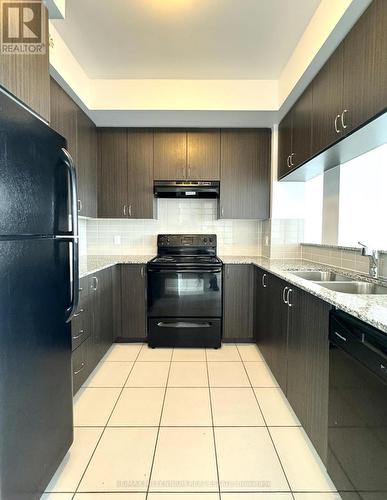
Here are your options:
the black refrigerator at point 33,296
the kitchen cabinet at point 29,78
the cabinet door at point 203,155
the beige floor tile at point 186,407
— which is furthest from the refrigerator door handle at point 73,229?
the cabinet door at point 203,155

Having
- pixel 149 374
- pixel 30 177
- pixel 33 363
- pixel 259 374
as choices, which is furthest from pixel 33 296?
pixel 259 374

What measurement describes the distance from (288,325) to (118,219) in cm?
240

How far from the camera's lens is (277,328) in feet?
7.16

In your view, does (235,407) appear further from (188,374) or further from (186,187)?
(186,187)

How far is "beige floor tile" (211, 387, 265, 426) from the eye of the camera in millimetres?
1811

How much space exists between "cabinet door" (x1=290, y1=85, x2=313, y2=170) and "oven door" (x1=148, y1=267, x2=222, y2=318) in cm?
129

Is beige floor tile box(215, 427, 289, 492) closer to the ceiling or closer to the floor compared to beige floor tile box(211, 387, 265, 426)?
closer to the floor

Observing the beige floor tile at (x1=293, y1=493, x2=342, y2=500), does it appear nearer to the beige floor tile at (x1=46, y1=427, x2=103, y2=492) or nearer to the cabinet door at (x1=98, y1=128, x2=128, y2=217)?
the beige floor tile at (x1=46, y1=427, x2=103, y2=492)

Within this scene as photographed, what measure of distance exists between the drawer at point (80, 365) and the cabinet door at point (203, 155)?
6.63 ft

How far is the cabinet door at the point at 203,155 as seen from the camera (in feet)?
10.3

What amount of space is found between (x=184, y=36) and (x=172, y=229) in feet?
6.40

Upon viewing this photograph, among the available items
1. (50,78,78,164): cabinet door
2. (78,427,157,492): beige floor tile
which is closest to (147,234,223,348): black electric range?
(78,427,157,492): beige floor tile

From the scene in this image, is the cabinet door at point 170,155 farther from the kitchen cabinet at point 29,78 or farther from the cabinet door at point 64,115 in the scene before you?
the kitchen cabinet at point 29,78

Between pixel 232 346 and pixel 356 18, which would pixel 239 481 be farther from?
pixel 356 18
